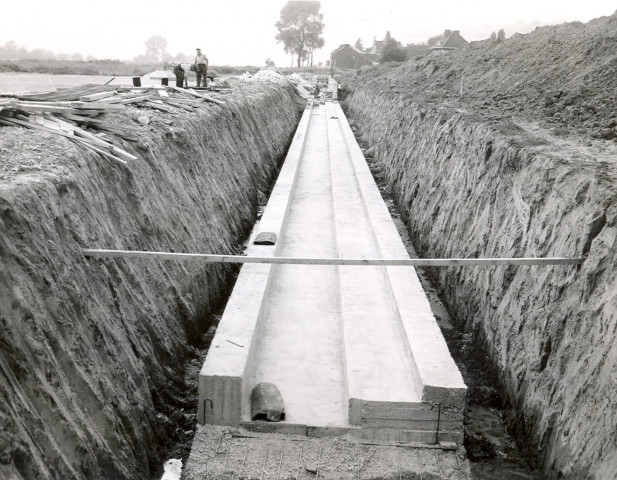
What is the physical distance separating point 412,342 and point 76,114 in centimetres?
510

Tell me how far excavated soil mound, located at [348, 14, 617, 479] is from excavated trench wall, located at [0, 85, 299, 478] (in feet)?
11.2

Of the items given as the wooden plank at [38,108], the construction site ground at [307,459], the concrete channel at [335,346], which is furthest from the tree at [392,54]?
the construction site ground at [307,459]

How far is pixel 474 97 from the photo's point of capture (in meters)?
14.5

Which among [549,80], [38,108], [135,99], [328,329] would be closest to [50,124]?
[38,108]

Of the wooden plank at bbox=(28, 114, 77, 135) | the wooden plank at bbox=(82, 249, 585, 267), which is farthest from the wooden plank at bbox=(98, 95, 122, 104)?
the wooden plank at bbox=(82, 249, 585, 267)

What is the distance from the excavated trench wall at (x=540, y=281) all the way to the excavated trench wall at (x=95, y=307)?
11.1ft

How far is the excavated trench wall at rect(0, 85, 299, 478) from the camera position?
3926 mm

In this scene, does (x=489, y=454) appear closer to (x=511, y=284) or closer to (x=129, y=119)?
(x=511, y=284)

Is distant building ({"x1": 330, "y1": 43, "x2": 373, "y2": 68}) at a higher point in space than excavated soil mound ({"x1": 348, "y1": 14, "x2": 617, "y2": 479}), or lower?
higher

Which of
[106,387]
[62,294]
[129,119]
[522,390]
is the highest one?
[129,119]

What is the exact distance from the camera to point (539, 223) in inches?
253

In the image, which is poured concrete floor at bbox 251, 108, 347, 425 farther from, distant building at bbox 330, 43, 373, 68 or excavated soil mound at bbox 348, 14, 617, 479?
distant building at bbox 330, 43, 373, 68

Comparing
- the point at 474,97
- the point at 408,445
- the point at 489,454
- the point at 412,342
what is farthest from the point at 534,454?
the point at 474,97

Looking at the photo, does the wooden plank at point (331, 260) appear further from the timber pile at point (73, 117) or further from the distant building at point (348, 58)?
the distant building at point (348, 58)
